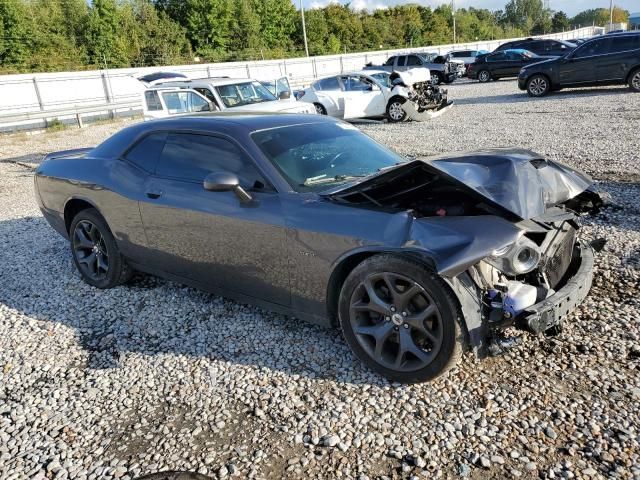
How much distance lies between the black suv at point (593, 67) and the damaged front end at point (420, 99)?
3.94m

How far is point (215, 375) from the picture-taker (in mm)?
3441

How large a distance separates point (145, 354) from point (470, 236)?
7.86ft

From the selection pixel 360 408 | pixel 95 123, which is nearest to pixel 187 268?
pixel 360 408

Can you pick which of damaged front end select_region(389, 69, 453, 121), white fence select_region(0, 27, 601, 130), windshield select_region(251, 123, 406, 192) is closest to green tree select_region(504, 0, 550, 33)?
white fence select_region(0, 27, 601, 130)

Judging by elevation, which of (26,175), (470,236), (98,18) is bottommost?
(26,175)

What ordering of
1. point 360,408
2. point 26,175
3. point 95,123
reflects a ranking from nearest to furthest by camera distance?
point 360,408, point 26,175, point 95,123

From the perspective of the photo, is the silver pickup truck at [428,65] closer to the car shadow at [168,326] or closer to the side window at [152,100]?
the side window at [152,100]

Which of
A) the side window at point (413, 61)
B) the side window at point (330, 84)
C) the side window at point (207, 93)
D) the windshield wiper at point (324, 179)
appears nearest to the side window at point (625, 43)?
the side window at point (330, 84)

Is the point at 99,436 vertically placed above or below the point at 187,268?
below

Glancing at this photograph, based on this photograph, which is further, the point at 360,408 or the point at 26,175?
the point at 26,175

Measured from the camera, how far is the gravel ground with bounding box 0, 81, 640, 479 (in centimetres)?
261

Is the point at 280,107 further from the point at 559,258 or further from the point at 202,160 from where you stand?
the point at 559,258

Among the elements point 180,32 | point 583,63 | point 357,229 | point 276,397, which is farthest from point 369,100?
point 180,32

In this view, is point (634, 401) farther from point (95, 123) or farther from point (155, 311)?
point (95, 123)
